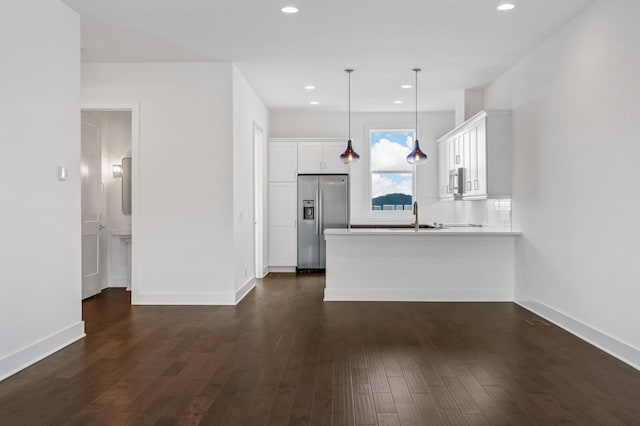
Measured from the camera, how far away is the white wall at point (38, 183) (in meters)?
3.52

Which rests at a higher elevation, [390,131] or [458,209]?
[390,131]

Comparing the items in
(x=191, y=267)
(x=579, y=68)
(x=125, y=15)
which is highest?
(x=125, y=15)

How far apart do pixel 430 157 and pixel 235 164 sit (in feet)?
14.0

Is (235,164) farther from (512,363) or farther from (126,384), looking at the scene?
(512,363)

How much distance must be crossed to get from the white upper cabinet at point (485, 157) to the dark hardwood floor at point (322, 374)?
5.48 feet

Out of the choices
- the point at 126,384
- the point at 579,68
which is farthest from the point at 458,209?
the point at 126,384

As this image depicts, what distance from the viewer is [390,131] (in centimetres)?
928

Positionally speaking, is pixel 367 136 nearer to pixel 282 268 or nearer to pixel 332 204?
pixel 332 204

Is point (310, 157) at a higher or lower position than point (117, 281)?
higher

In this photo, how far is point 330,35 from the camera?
507cm

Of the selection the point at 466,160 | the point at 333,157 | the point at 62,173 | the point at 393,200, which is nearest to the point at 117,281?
the point at 62,173

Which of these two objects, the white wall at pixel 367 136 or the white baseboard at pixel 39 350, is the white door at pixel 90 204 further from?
the white wall at pixel 367 136

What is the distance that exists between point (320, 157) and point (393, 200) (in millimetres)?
1559

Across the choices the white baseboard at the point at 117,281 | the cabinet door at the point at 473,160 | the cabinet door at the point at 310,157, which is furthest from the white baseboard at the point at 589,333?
the white baseboard at the point at 117,281
